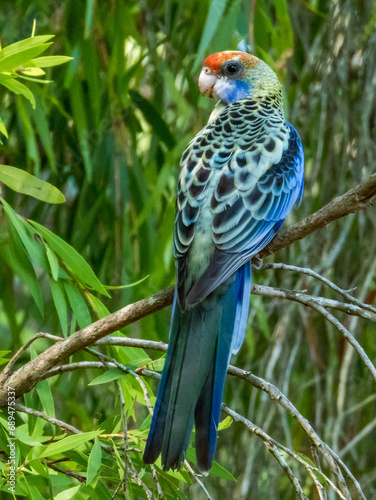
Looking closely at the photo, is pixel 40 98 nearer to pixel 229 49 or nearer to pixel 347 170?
pixel 229 49

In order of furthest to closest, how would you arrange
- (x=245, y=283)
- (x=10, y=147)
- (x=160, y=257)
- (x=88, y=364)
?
(x=10, y=147) → (x=160, y=257) → (x=245, y=283) → (x=88, y=364)

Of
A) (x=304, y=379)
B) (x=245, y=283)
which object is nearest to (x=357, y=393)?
(x=304, y=379)

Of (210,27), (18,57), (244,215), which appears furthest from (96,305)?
(210,27)

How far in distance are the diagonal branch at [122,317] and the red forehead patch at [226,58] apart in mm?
828

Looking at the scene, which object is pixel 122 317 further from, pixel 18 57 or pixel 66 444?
pixel 18 57

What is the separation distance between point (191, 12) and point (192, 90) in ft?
0.79

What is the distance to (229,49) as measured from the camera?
6.31 ft

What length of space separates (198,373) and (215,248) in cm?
28

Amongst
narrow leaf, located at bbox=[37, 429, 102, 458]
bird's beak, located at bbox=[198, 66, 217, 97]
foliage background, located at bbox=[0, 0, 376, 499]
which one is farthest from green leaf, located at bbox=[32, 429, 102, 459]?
bird's beak, located at bbox=[198, 66, 217, 97]

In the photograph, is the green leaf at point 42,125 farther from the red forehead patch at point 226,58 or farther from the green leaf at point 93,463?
the green leaf at point 93,463

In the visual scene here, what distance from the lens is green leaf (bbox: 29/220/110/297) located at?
138 centimetres

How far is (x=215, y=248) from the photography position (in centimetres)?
135

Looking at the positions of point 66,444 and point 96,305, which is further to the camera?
point 96,305

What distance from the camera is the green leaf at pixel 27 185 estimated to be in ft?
4.24
